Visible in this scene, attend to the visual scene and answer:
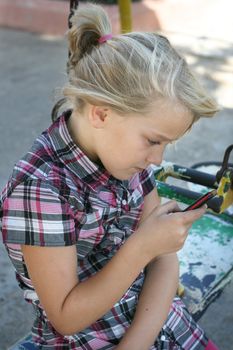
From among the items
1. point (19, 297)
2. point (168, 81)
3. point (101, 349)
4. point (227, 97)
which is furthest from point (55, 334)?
point (227, 97)

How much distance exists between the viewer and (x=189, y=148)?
296 cm

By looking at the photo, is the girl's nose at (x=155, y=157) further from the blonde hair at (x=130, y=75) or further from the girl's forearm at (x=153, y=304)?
the girl's forearm at (x=153, y=304)

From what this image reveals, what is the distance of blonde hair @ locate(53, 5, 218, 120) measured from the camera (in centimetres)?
98

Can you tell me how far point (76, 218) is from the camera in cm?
101

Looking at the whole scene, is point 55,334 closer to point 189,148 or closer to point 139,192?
point 139,192

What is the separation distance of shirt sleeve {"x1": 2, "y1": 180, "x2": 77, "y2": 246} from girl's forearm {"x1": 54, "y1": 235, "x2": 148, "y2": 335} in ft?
0.30

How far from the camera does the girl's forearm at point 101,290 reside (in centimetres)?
98

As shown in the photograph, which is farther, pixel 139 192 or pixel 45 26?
pixel 45 26

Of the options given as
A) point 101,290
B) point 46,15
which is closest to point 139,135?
point 101,290

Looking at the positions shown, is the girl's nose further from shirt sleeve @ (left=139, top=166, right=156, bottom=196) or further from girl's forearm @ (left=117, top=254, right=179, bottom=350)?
girl's forearm @ (left=117, top=254, right=179, bottom=350)

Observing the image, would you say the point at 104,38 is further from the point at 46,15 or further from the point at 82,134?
the point at 46,15

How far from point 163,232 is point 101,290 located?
15 cm

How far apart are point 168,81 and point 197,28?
3.94 metres

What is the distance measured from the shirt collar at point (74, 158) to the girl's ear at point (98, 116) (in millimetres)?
64
